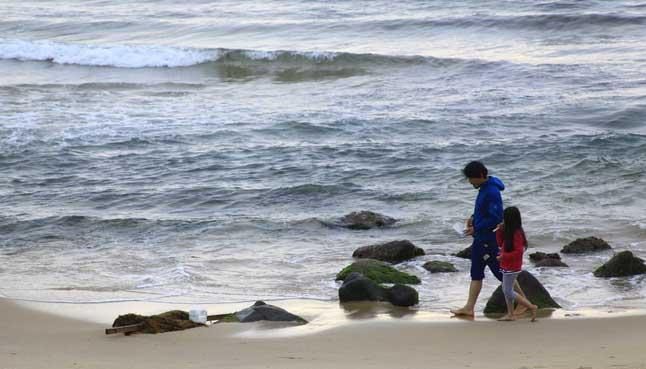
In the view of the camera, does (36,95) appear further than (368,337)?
Yes

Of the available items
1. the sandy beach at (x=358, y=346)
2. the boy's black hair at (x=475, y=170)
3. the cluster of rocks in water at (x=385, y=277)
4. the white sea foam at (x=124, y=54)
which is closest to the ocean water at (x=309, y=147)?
the white sea foam at (x=124, y=54)

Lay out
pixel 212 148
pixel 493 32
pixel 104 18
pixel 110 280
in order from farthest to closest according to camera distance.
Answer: pixel 104 18
pixel 493 32
pixel 212 148
pixel 110 280

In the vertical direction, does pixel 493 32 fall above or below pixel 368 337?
above

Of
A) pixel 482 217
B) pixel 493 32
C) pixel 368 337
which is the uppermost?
pixel 493 32

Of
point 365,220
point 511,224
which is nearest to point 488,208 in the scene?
point 511,224

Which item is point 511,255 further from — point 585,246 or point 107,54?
point 107,54

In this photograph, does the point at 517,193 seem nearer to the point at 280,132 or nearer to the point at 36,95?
the point at 280,132

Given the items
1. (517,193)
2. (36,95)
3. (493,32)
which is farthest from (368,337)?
(493,32)

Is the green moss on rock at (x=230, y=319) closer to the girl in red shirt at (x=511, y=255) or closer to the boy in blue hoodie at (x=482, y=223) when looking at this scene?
the boy in blue hoodie at (x=482, y=223)

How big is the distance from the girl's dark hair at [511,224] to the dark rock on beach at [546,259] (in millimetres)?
2374

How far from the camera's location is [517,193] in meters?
14.7

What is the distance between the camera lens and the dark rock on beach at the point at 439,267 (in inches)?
432

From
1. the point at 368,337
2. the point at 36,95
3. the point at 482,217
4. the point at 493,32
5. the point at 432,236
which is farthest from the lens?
the point at 493,32

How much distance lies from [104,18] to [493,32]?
1604cm
